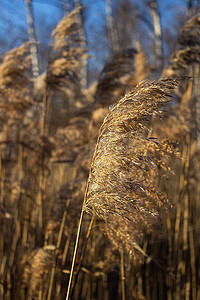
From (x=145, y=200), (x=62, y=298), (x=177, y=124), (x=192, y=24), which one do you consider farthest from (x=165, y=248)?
(x=192, y=24)

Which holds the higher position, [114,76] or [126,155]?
[114,76]

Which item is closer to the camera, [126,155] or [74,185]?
[126,155]

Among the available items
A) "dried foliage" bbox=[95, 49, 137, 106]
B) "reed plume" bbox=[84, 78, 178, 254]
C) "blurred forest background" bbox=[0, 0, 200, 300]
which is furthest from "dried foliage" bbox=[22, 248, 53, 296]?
"dried foliage" bbox=[95, 49, 137, 106]

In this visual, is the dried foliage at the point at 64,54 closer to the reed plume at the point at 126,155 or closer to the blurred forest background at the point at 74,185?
the blurred forest background at the point at 74,185

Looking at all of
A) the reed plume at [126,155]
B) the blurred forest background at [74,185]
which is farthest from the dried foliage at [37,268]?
the reed plume at [126,155]

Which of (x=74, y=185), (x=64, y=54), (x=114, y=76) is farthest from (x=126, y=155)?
(x=64, y=54)

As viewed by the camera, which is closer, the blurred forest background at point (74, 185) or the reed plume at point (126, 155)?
the reed plume at point (126, 155)

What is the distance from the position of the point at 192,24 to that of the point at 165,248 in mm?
2119

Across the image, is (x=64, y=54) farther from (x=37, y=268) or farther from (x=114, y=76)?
(x=37, y=268)

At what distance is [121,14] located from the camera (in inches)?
644

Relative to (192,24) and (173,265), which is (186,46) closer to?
(192,24)

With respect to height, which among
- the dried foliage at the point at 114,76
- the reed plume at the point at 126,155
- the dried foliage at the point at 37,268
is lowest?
the dried foliage at the point at 37,268

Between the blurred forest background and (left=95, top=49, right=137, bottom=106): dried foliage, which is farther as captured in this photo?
(left=95, top=49, right=137, bottom=106): dried foliage

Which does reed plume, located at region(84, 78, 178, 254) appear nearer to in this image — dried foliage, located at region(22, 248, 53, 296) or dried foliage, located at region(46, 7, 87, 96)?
dried foliage, located at region(22, 248, 53, 296)
